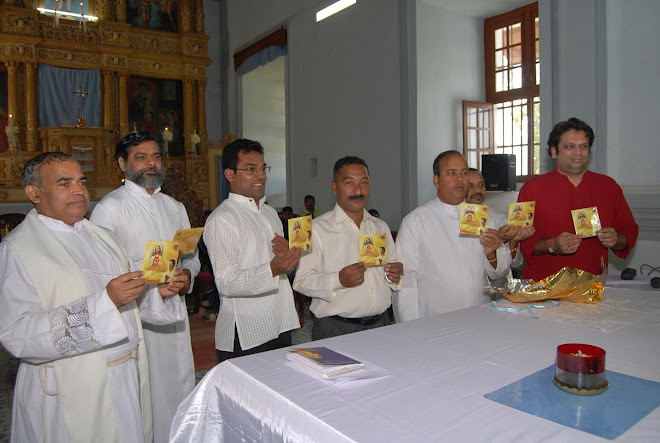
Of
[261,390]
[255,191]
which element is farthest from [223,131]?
[261,390]

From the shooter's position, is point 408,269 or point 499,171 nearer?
point 408,269

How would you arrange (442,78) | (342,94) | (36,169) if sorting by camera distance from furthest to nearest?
(342,94), (442,78), (36,169)

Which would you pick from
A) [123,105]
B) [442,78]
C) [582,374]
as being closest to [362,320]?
[582,374]

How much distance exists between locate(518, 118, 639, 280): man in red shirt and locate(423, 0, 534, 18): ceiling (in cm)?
551

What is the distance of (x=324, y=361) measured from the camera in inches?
62.1

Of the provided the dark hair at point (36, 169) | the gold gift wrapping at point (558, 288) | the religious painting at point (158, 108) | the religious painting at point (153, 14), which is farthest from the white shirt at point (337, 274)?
the religious painting at point (153, 14)

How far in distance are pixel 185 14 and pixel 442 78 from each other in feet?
27.9

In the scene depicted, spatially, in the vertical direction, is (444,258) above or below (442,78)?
below

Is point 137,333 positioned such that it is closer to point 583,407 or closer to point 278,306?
point 278,306

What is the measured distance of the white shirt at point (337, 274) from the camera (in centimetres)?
252

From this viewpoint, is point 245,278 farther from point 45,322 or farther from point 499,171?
point 499,171

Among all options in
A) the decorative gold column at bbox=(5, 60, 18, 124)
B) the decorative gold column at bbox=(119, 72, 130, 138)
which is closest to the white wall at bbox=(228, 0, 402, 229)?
the decorative gold column at bbox=(119, 72, 130, 138)

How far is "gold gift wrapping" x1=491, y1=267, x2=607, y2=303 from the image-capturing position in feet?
7.66

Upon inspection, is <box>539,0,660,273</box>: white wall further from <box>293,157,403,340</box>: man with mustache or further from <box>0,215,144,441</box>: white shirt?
<box>0,215,144,441</box>: white shirt
